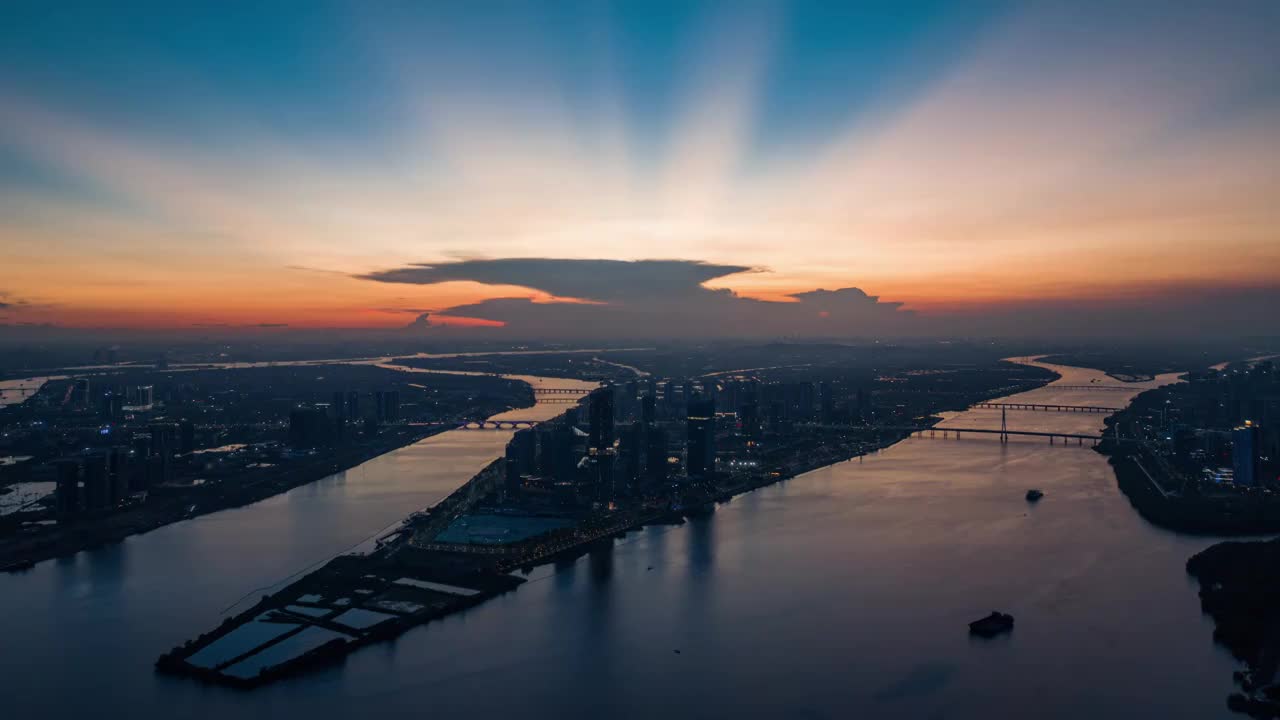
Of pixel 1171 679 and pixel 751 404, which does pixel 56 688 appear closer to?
pixel 1171 679

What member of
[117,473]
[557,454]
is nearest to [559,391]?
[557,454]

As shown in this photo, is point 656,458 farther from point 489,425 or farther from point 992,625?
point 489,425

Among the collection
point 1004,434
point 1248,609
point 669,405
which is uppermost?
point 669,405

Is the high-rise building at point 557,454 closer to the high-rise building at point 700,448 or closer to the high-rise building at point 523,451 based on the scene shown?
the high-rise building at point 523,451

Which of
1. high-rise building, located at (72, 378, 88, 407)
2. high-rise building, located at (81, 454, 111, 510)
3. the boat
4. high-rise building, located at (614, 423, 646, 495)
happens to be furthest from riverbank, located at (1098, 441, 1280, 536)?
high-rise building, located at (72, 378, 88, 407)

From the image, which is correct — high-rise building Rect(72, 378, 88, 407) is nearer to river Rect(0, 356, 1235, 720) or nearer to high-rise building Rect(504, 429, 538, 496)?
river Rect(0, 356, 1235, 720)

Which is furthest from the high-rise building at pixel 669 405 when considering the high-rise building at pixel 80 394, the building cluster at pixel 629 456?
the high-rise building at pixel 80 394
